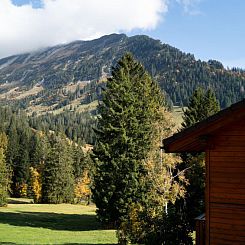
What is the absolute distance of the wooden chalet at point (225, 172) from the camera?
13656 mm

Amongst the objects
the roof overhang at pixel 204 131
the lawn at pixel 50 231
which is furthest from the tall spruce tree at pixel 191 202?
the lawn at pixel 50 231

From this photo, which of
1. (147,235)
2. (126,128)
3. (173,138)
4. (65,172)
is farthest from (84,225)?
(65,172)

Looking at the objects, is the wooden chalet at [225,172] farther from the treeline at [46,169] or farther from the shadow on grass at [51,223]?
the treeline at [46,169]

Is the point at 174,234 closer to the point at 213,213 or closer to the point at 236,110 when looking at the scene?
the point at 213,213

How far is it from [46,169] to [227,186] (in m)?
80.9

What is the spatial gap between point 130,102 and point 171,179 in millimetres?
12534

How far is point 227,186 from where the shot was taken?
13.9 meters

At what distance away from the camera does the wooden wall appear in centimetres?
1365

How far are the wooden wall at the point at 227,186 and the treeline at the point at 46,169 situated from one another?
234 ft

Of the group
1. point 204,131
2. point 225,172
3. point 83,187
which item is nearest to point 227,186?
point 225,172

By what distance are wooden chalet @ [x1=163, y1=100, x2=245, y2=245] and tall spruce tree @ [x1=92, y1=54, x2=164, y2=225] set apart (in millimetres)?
25637

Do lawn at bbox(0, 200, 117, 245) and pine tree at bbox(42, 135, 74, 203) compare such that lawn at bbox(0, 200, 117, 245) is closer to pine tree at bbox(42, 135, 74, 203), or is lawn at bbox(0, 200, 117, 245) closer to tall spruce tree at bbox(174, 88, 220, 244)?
tall spruce tree at bbox(174, 88, 220, 244)

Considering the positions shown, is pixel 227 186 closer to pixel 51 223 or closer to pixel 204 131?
pixel 204 131

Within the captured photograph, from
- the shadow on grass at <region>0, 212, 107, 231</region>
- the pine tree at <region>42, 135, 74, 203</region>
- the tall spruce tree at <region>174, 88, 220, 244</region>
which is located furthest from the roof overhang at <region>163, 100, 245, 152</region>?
the pine tree at <region>42, 135, 74, 203</region>
